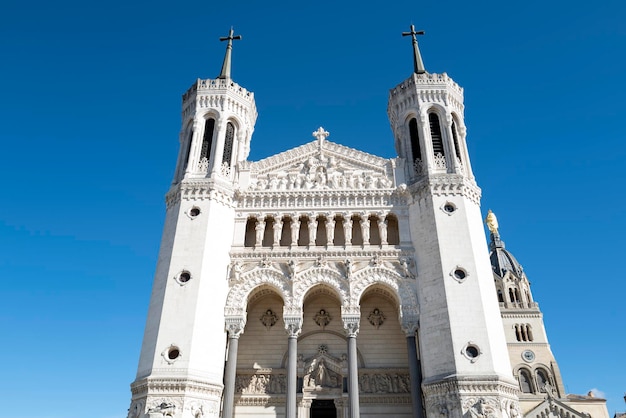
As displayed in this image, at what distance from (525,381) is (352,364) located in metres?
47.1

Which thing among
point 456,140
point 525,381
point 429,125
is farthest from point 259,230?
point 525,381

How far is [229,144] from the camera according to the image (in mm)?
27328

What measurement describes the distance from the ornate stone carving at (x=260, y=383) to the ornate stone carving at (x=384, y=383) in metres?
3.70

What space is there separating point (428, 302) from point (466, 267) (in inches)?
94.4

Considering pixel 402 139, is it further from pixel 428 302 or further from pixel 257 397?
pixel 257 397

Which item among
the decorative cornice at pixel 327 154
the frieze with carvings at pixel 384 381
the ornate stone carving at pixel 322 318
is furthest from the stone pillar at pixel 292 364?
the decorative cornice at pixel 327 154

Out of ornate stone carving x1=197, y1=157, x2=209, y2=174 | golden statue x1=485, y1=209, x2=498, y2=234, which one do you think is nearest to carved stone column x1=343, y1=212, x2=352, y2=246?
ornate stone carving x1=197, y1=157, x2=209, y2=174

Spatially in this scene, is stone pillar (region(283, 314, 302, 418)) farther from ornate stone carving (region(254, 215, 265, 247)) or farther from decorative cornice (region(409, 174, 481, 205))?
decorative cornice (region(409, 174, 481, 205))

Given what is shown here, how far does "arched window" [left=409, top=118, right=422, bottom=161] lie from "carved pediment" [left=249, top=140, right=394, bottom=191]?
4.89ft

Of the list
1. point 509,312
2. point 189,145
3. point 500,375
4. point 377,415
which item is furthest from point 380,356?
point 509,312

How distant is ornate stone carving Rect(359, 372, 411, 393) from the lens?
22250mm

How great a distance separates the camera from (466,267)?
2209 centimetres

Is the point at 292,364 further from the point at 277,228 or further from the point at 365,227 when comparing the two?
the point at 365,227

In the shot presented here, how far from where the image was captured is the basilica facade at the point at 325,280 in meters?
20.1
